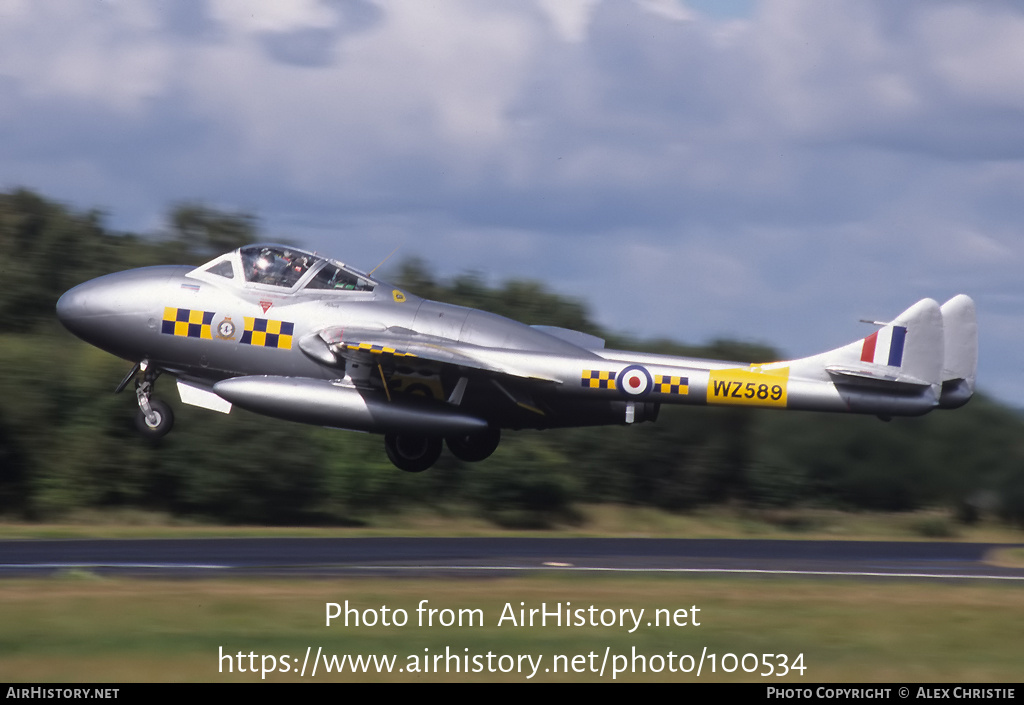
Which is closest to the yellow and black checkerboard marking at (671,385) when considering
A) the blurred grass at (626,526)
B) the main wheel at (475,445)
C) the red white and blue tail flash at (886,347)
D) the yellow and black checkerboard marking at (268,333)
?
the red white and blue tail flash at (886,347)

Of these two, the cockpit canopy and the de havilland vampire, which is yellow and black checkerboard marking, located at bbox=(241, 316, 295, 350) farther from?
the cockpit canopy

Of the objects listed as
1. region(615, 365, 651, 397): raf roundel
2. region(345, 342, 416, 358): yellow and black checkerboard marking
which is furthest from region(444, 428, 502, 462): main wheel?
region(615, 365, 651, 397): raf roundel

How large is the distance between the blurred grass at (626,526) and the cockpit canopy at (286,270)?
858 cm

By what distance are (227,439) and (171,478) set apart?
1807 millimetres

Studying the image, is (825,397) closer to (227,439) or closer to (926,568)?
(926,568)

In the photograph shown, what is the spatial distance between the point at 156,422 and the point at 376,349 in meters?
4.65

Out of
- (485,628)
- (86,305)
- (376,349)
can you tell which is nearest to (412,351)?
(376,349)

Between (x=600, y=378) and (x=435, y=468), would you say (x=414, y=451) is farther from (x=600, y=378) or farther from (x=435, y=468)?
(x=435, y=468)

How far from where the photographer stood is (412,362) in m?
20.0

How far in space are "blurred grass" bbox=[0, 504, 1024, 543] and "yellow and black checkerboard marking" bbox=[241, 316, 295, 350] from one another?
8.30m

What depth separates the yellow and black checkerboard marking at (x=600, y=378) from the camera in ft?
64.1

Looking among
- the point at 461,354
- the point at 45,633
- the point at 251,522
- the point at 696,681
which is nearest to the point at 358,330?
the point at 461,354

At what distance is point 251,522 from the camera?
3341 centimetres

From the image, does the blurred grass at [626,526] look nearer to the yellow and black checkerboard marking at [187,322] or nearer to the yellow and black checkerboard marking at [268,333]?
the yellow and black checkerboard marking at [187,322]
